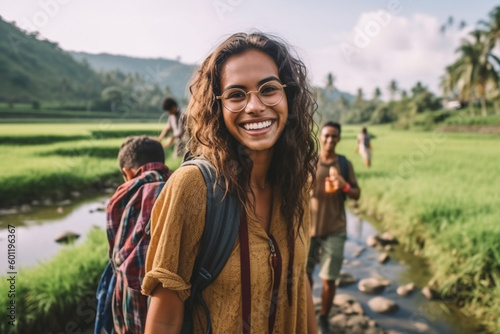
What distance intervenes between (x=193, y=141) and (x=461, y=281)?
13.1 ft

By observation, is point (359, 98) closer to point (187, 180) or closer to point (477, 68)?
point (477, 68)

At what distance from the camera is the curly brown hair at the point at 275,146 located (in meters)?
1.09

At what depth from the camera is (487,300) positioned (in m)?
3.48

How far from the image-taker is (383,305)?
3.88 m

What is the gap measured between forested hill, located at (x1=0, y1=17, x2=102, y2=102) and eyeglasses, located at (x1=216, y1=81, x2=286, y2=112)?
45.3m

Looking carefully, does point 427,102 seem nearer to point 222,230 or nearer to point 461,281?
point 461,281

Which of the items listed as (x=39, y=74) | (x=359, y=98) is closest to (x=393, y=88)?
(x=359, y=98)

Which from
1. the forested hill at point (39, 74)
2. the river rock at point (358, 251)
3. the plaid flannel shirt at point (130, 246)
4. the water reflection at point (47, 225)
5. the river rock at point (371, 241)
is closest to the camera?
the plaid flannel shirt at point (130, 246)

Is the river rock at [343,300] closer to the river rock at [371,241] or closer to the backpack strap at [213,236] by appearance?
the river rock at [371,241]

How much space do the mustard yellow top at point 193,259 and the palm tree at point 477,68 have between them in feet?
108

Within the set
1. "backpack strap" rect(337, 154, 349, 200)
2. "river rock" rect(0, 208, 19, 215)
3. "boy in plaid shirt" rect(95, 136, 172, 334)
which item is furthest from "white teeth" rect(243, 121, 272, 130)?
"river rock" rect(0, 208, 19, 215)

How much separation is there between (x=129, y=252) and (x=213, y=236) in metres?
0.83

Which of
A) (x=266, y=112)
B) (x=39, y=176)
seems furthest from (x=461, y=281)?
(x=39, y=176)

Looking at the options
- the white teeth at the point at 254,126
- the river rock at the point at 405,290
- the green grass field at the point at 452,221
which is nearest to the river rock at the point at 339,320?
the river rock at the point at 405,290
